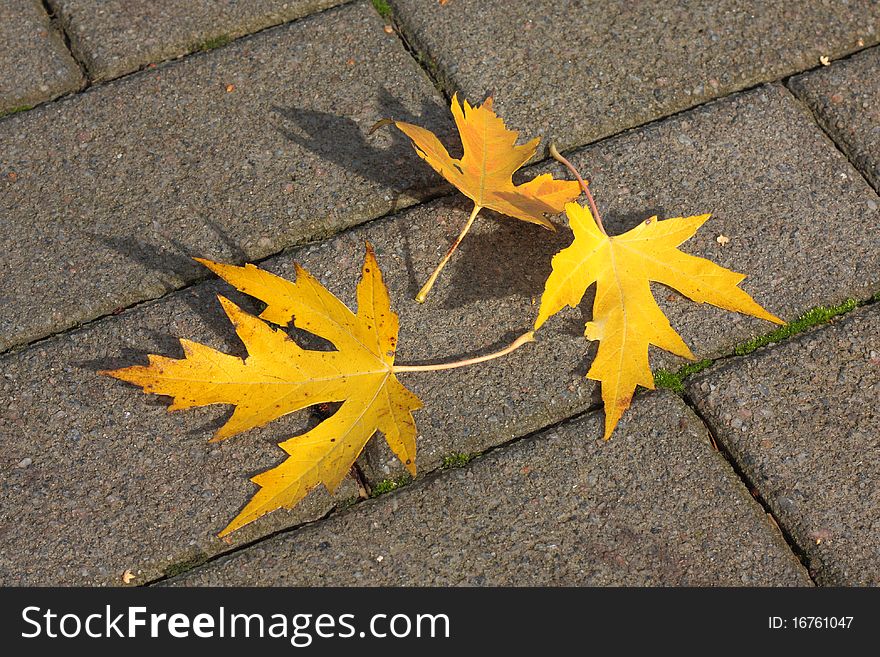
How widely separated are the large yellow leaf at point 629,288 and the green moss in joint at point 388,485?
399 millimetres

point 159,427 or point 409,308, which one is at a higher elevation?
point 409,308

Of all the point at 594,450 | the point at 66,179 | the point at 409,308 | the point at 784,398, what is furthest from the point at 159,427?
the point at 784,398

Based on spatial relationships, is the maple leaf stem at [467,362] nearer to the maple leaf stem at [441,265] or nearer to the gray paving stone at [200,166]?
the maple leaf stem at [441,265]

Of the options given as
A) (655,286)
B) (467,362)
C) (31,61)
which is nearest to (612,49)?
(655,286)

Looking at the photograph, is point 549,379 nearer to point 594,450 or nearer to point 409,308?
point 594,450

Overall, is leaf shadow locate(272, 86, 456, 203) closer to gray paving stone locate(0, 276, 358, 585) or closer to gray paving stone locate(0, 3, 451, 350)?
gray paving stone locate(0, 3, 451, 350)

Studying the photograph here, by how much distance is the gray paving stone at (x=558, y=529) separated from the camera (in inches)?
68.7

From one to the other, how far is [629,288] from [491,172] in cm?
37

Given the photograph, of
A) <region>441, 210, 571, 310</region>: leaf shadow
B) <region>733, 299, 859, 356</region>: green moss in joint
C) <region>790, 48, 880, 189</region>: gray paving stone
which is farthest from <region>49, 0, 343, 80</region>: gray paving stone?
<region>733, 299, 859, 356</region>: green moss in joint

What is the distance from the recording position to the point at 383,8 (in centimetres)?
243

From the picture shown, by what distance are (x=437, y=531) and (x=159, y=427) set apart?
0.59 meters

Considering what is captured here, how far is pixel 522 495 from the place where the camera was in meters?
1.80

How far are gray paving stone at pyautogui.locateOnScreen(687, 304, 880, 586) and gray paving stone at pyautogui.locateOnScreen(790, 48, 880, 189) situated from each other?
1.39ft

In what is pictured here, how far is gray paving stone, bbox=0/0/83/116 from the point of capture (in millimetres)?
2314
